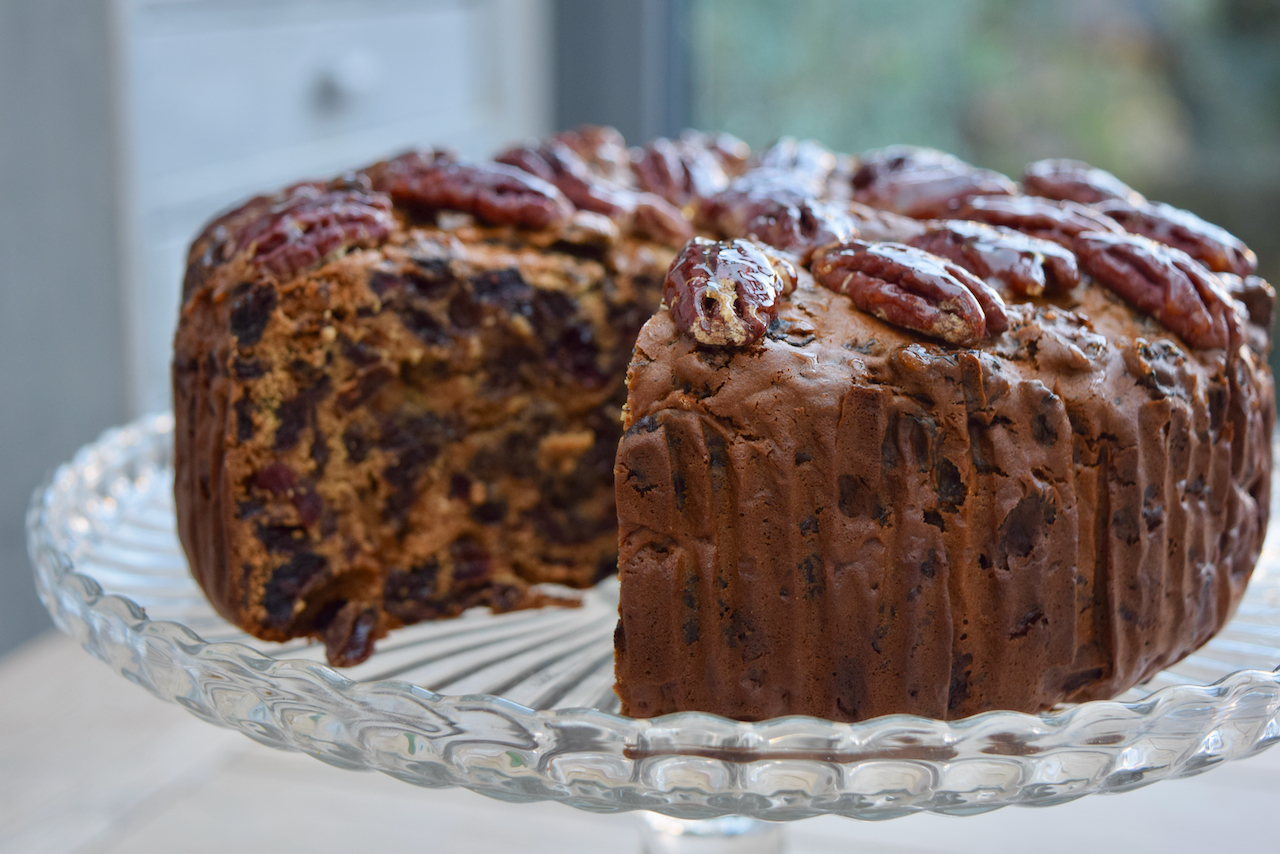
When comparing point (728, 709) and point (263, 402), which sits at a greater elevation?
point (263, 402)

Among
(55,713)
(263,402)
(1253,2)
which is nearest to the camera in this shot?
(263,402)

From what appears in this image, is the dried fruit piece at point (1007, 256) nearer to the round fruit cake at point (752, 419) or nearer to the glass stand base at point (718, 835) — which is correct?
the round fruit cake at point (752, 419)

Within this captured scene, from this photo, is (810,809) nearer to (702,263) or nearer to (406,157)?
(702,263)

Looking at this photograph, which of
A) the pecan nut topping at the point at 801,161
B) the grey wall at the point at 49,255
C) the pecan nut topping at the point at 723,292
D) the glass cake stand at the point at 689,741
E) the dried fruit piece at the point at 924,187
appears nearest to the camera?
the glass cake stand at the point at 689,741

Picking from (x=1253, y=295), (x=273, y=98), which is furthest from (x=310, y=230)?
(x=273, y=98)

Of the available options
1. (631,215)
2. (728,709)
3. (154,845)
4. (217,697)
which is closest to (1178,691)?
(728,709)

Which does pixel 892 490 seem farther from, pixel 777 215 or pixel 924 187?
pixel 924 187

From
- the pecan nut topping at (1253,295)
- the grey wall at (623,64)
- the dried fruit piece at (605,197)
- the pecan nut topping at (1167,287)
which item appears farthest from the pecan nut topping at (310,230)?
the grey wall at (623,64)
